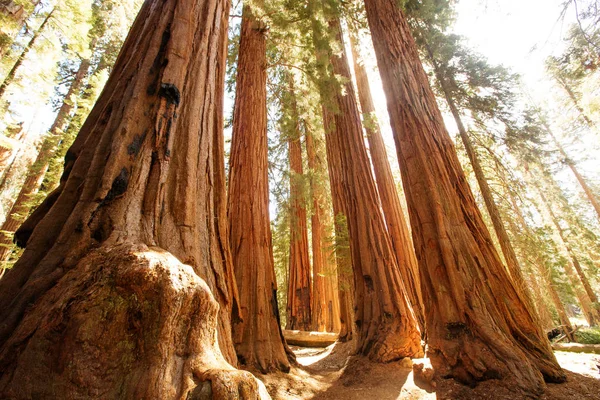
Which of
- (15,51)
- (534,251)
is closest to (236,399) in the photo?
(534,251)

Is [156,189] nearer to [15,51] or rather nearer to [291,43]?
[291,43]

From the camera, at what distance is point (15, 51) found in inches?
326

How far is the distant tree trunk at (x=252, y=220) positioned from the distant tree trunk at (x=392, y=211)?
2.36 metres

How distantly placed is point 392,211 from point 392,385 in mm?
3740

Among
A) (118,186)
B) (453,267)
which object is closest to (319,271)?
(453,267)

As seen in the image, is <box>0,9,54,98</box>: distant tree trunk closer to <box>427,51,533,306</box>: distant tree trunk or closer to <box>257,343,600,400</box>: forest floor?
<box>257,343,600,400</box>: forest floor

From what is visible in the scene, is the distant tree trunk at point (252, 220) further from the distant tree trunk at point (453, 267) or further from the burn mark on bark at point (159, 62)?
the burn mark on bark at point (159, 62)

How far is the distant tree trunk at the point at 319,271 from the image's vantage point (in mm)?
8820

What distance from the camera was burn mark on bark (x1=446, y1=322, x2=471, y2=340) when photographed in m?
2.63

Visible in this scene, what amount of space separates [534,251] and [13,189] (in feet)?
62.3

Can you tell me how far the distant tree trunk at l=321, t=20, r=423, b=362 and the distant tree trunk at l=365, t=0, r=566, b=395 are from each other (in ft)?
3.35

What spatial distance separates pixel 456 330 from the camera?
2689 mm

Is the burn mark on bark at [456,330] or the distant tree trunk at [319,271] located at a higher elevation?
the distant tree trunk at [319,271]

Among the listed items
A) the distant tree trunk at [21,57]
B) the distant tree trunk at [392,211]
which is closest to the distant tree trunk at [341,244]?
the distant tree trunk at [392,211]
